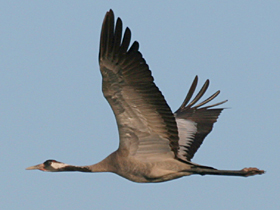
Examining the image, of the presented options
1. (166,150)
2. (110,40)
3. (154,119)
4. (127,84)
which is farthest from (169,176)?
(110,40)

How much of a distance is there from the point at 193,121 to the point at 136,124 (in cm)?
356

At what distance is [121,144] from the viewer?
11.4 meters

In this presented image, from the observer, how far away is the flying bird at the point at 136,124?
33.3 feet

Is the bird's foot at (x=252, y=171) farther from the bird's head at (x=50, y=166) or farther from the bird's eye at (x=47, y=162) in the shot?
the bird's eye at (x=47, y=162)

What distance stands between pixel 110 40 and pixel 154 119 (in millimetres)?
1829

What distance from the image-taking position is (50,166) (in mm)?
12312

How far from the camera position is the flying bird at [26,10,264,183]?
10.2 m

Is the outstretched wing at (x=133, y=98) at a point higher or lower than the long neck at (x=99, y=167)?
higher

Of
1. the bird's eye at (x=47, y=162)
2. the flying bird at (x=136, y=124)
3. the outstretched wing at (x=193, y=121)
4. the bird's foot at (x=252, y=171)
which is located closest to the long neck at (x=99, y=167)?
the flying bird at (x=136, y=124)

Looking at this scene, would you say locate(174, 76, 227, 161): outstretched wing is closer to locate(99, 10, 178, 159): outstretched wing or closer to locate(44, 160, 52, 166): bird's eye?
locate(99, 10, 178, 159): outstretched wing

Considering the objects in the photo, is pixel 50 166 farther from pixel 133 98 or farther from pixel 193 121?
pixel 193 121

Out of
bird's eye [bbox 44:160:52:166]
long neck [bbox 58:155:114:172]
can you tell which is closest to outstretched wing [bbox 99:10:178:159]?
long neck [bbox 58:155:114:172]

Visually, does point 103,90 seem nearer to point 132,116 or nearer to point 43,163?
point 132,116

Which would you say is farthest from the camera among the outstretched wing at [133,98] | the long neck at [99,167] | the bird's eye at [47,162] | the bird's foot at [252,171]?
the bird's eye at [47,162]
